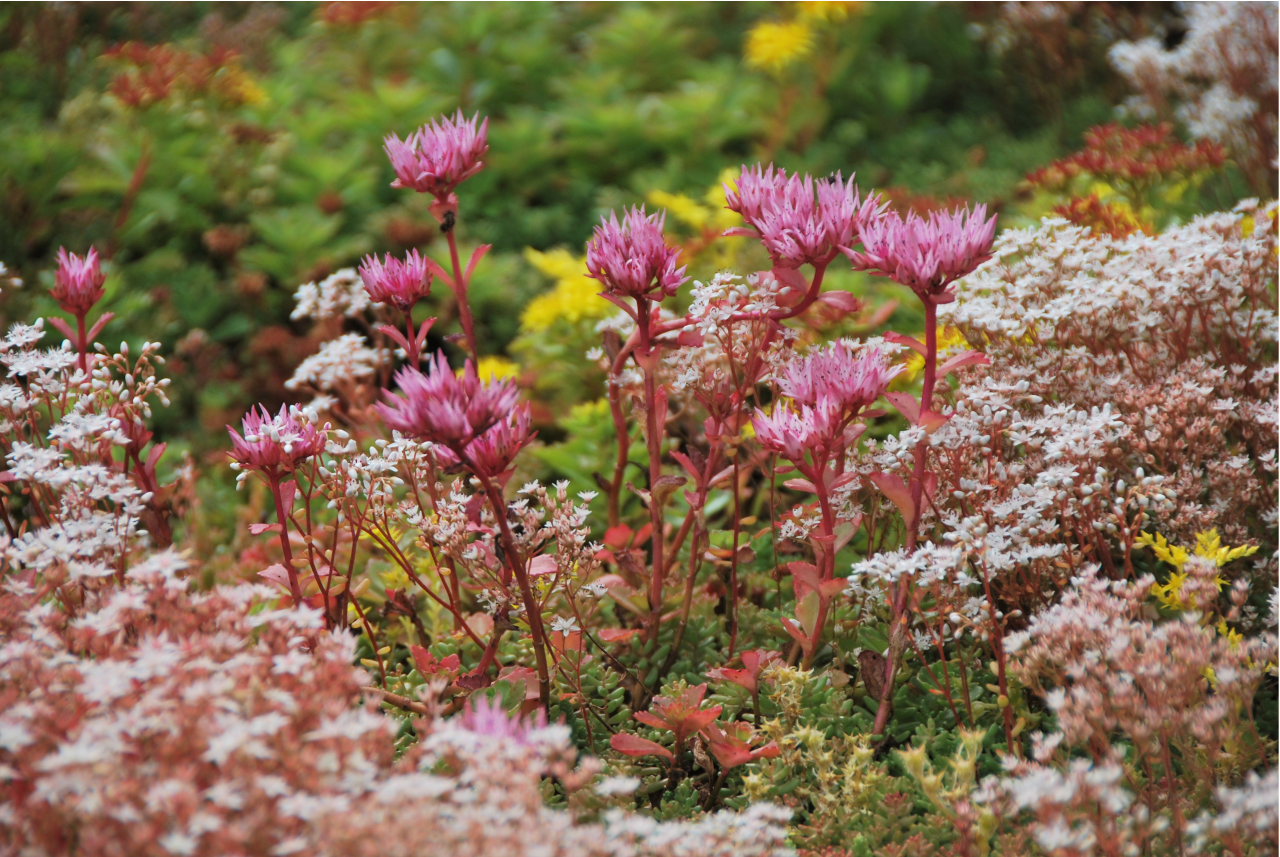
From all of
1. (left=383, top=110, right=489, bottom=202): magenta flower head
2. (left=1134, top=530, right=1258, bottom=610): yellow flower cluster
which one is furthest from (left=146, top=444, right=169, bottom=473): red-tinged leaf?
(left=1134, top=530, right=1258, bottom=610): yellow flower cluster

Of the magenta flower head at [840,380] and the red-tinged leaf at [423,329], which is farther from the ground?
the red-tinged leaf at [423,329]

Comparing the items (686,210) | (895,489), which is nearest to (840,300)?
(895,489)

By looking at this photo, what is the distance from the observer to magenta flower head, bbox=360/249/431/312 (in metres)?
1.59

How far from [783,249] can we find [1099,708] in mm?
723

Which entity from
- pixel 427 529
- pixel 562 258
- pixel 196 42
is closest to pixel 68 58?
pixel 196 42

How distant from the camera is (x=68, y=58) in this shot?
430 cm

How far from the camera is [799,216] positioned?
142 cm

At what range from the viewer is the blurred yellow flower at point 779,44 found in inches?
160

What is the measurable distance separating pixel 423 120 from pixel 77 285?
2.42 meters

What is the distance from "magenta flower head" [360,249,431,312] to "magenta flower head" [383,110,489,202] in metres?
0.12

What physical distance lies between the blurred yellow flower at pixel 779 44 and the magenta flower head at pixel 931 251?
299cm

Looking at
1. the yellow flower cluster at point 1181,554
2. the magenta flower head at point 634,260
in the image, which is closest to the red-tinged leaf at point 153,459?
the magenta flower head at point 634,260

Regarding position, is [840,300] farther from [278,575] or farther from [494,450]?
[278,575]

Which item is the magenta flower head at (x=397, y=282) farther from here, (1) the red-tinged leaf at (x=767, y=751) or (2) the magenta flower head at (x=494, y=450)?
(1) the red-tinged leaf at (x=767, y=751)
